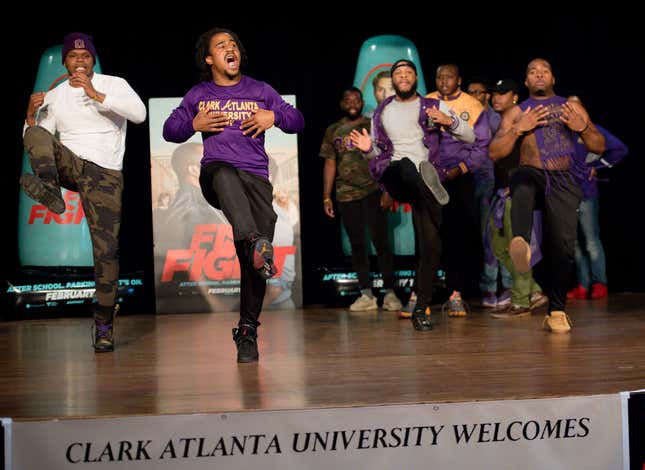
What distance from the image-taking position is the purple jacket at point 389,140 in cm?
478

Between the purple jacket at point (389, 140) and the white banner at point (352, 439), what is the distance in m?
2.26

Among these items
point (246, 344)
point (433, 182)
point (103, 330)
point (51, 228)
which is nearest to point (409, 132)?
point (433, 182)

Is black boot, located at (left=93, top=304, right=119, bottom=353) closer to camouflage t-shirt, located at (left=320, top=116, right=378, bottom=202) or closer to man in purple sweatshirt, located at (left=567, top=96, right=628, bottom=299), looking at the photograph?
camouflage t-shirt, located at (left=320, top=116, right=378, bottom=202)

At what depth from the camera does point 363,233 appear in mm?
6168

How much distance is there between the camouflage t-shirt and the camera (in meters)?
6.16

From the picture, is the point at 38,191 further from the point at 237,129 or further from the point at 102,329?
the point at 237,129

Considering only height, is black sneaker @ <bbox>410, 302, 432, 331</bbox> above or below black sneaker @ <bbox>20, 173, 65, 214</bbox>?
below

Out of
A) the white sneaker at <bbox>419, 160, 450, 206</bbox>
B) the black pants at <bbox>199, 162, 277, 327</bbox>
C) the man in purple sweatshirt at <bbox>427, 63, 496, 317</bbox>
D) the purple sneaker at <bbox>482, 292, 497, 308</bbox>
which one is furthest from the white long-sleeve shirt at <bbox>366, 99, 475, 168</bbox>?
the purple sneaker at <bbox>482, 292, 497, 308</bbox>

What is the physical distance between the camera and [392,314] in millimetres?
5766

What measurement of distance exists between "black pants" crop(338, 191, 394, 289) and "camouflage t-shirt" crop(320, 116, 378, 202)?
0.06 meters

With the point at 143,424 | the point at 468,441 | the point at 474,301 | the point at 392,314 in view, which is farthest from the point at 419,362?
the point at 474,301

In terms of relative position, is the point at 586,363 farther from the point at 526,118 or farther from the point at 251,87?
the point at 251,87

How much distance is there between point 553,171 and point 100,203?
7.61 feet

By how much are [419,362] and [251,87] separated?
→ 141 cm
